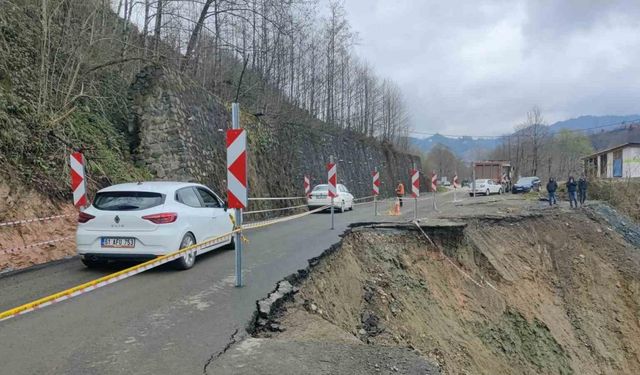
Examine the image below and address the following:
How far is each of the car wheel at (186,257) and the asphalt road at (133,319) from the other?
0.15 meters

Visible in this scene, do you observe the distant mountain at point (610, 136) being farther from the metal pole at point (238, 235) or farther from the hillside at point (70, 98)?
the metal pole at point (238, 235)

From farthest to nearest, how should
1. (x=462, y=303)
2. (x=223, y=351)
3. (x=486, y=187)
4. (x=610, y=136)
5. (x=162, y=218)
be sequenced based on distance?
(x=610, y=136) < (x=486, y=187) < (x=462, y=303) < (x=162, y=218) < (x=223, y=351)

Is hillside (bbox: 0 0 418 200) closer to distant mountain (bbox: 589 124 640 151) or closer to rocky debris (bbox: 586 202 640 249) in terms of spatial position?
rocky debris (bbox: 586 202 640 249)

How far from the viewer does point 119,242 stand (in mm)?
7246

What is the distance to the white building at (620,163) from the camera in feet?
138

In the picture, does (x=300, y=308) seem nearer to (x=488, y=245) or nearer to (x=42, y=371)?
(x=42, y=371)

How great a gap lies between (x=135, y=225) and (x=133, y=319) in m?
2.45

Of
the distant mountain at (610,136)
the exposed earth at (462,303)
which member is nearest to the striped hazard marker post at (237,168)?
the exposed earth at (462,303)

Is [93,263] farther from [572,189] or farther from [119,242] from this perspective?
[572,189]

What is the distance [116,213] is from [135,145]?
25.0ft

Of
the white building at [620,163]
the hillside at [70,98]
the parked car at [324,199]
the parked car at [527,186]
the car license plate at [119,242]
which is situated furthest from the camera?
the white building at [620,163]

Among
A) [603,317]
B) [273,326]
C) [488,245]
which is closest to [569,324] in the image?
[603,317]

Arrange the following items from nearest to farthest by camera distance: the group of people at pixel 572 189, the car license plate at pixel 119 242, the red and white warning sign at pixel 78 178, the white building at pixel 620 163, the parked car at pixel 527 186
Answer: the car license plate at pixel 119 242 < the red and white warning sign at pixel 78 178 < the group of people at pixel 572 189 < the parked car at pixel 527 186 < the white building at pixel 620 163

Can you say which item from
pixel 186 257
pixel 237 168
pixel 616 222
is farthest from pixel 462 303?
pixel 616 222
